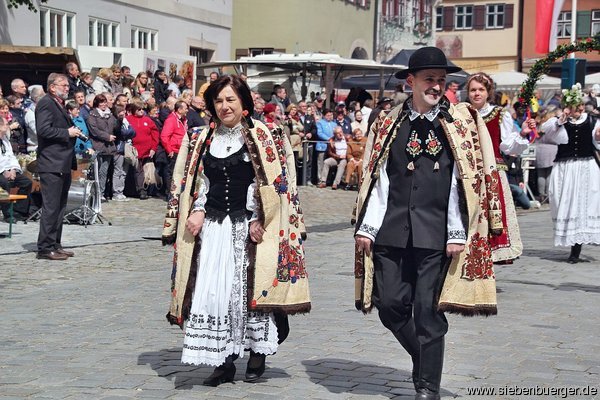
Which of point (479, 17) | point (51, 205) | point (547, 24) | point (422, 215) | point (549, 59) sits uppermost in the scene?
point (479, 17)

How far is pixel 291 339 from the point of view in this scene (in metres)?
8.42

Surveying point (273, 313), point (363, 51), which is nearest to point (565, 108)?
point (273, 313)

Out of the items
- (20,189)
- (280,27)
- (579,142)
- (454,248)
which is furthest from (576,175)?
(280,27)

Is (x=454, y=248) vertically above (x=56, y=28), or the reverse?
(x=56, y=28)

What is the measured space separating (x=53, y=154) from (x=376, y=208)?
22.5 feet

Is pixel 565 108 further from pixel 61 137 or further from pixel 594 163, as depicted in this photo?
pixel 61 137

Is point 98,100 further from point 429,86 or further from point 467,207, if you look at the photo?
point 467,207

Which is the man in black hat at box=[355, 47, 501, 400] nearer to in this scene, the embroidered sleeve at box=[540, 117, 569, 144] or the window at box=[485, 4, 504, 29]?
the embroidered sleeve at box=[540, 117, 569, 144]

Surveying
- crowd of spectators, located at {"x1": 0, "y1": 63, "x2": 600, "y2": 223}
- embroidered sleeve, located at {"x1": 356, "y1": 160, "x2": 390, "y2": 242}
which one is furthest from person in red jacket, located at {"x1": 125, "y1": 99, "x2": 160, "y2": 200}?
embroidered sleeve, located at {"x1": 356, "y1": 160, "x2": 390, "y2": 242}

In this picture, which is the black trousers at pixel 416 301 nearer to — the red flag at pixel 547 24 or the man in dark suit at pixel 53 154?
the man in dark suit at pixel 53 154

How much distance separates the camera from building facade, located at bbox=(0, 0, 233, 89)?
974 inches

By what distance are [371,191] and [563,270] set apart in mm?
6790

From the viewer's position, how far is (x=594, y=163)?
13.7 m

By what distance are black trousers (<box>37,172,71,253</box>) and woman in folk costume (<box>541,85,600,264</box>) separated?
528cm
